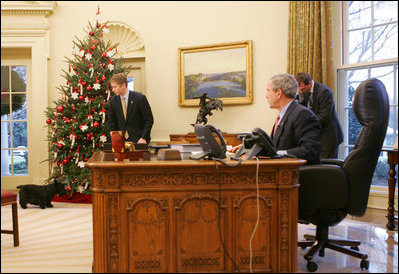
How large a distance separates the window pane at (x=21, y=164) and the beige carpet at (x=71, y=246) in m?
2.04

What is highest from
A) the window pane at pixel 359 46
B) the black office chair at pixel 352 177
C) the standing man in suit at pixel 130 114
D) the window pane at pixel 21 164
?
the window pane at pixel 359 46

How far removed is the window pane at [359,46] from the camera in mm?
5305

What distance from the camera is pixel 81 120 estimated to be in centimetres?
555

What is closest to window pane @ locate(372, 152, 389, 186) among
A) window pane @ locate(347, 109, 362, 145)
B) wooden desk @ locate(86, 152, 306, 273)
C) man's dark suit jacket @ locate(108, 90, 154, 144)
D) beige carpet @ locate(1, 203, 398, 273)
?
window pane @ locate(347, 109, 362, 145)

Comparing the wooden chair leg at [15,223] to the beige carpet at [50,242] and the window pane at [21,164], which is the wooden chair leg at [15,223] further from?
the window pane at [21,164]

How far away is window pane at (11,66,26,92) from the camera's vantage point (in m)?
→ 6.83

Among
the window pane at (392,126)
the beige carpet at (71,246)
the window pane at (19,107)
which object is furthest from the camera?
the window pane at (19,107)

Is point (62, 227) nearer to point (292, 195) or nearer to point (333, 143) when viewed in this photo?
point (292, 195)

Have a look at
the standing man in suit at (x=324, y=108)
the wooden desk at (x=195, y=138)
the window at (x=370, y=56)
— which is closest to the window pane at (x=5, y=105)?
the wooden desk at (x=195, y=138)

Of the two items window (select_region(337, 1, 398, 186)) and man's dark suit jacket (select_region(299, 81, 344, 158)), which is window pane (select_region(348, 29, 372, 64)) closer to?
window (select_region(337, 1, 398, 186))

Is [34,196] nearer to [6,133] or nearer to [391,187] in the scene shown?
[6,133]

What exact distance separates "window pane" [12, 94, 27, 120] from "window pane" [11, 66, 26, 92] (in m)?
0.13

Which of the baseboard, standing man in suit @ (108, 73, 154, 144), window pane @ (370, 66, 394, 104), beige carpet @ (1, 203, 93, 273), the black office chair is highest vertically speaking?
window pane @ (370, 66, 394, 104)

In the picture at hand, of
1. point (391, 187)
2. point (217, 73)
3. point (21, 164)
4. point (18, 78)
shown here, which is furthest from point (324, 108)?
point (18, 78)
